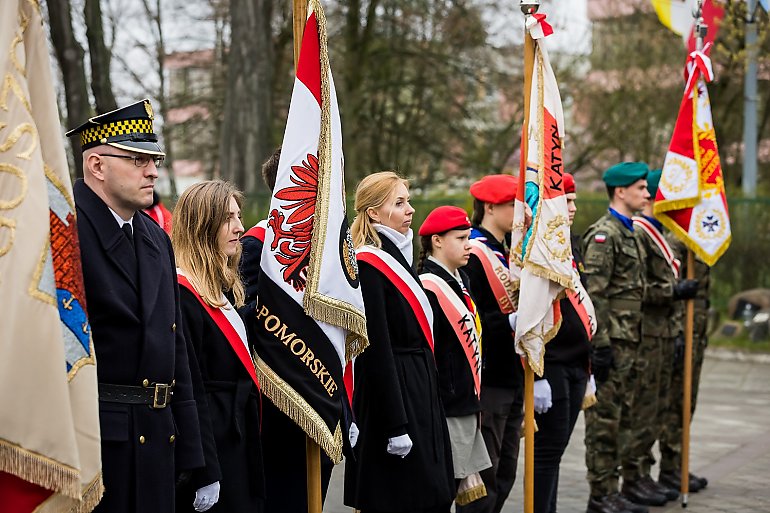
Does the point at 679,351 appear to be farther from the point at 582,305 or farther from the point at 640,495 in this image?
the point at 582,305

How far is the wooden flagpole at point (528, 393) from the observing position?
6.37m

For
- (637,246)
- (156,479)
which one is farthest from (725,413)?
(156,479)

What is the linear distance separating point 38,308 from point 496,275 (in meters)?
3.64

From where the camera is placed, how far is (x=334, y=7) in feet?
69.9

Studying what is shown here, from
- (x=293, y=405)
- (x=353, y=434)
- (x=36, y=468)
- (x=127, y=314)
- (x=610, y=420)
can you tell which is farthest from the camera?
(x=610, y=420)

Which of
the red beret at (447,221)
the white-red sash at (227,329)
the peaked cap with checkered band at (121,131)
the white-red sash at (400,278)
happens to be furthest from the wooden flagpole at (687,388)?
the peaked cap with checkered band at (121,131)

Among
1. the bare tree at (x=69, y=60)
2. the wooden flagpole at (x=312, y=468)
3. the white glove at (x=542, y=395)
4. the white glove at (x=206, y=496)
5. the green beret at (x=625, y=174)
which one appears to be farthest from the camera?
the bare tree at (x=69, y=60)

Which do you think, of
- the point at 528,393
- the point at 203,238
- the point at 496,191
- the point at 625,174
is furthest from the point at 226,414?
the point at 625,174

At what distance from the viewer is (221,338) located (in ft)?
15.1

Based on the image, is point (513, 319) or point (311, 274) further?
point (513, 319)

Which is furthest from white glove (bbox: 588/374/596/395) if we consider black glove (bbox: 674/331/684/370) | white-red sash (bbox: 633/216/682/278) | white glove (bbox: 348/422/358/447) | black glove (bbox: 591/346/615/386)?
white glove (bbox: 348/422/358/447)

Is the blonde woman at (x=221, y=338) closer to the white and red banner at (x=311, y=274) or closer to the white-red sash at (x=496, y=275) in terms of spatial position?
the white and red banner at (x=311, y=274)

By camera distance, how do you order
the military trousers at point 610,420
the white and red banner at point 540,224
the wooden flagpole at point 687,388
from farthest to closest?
the wooden flagpole at point 687,388 < the military trousers at point 610,420 < the white and red banner at point 540,224

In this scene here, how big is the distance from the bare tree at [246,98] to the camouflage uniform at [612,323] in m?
8.06
